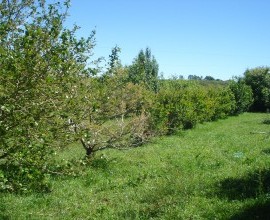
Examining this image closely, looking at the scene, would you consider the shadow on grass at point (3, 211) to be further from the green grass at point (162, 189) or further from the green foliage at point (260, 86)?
the green foliage at point (260, 86)

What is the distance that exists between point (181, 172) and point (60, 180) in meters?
3.66

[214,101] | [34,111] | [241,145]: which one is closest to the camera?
[34,111]

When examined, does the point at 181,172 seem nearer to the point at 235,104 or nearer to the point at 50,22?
the point at 50,22

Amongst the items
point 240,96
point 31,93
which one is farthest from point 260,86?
point 31,93

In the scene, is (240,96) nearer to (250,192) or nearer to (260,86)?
(260,86)

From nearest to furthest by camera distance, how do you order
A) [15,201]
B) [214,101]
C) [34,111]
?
[34,111] < [15,201] < [214,101]

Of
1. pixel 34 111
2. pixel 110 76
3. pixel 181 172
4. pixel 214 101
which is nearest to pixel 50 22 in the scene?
pixel 34 111

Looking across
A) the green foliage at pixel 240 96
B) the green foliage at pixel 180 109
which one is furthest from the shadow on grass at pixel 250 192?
the green foliage at pixel 240 96

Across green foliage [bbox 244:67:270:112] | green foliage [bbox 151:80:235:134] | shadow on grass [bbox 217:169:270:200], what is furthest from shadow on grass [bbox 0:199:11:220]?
green foliage [bbox 244:67:270:112]

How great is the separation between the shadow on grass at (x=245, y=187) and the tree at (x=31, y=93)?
13.9 ft

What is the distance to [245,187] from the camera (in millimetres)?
8344

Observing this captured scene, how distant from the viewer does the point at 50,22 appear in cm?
568

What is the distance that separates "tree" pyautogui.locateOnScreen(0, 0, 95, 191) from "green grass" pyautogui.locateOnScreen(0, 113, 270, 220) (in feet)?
5.18

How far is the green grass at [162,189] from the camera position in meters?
Result: 7.31
